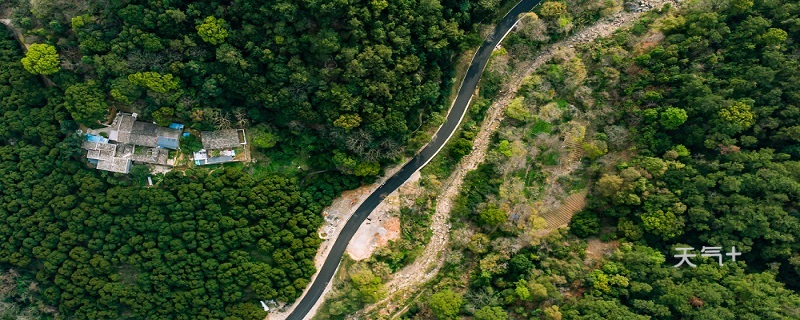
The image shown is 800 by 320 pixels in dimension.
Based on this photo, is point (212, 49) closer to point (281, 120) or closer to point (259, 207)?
point (281, 120)

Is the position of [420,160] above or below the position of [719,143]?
below

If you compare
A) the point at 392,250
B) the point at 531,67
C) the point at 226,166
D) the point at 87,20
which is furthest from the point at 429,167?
the point at 87,20

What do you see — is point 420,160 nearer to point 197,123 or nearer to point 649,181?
point 649,181

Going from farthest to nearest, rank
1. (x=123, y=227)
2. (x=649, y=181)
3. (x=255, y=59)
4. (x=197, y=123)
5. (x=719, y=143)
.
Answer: (x=197, y=123), (x=123, y=227), (x=649, y=181), (x=255, y=59), (x=719, y=143)

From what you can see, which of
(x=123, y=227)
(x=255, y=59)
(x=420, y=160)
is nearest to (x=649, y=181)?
(x=420, y=160)

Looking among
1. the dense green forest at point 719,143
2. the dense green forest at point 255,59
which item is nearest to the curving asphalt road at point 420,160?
the dense green forest at point 255,59

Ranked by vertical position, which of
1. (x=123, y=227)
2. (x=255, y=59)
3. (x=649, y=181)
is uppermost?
(x=255, y=59)
